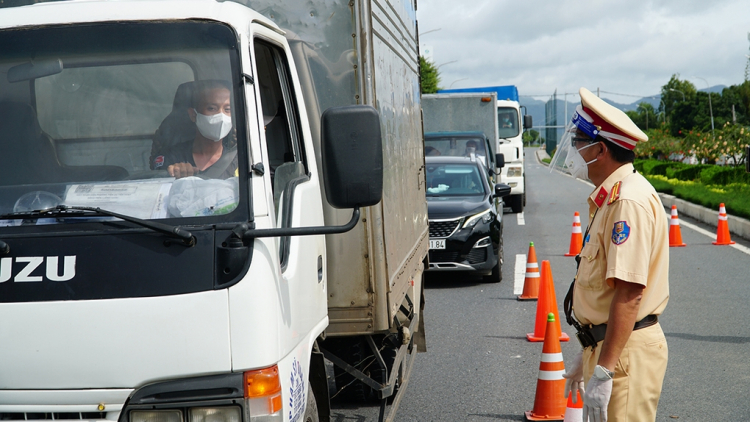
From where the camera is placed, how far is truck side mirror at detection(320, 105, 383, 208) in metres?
2.83

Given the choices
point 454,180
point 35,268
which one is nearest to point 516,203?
point 454,180

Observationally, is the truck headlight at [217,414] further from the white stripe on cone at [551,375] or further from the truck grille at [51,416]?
the white stripe on cone at [551,375]

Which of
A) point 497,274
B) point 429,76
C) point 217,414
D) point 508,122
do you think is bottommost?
point 497,274

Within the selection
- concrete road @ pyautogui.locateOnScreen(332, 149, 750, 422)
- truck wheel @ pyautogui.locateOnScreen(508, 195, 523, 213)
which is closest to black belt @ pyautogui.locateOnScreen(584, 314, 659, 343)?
concrete road @ pyautogui.locateOnScreen(332, 149, 750, 422)

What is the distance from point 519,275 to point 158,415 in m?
9.82

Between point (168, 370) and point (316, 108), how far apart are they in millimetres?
1825

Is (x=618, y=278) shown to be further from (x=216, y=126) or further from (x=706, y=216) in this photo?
(x=706, y=216)

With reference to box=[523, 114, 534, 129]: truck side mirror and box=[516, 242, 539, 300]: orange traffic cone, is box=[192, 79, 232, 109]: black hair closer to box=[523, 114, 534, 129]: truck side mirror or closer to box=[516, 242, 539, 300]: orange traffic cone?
box=[516, 242, 539, 300]: orange traffic cone

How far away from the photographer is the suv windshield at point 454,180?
12.4 meters

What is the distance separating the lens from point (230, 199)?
110 inches

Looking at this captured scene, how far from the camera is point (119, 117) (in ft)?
9.91

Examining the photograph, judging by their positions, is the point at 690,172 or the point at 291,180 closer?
the point at 291,180

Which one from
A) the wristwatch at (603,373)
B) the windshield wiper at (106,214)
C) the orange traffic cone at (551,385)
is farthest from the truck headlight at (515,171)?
the windshield wiper at (106,214)

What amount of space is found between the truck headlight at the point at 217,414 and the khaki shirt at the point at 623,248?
Result: 1.45 m
